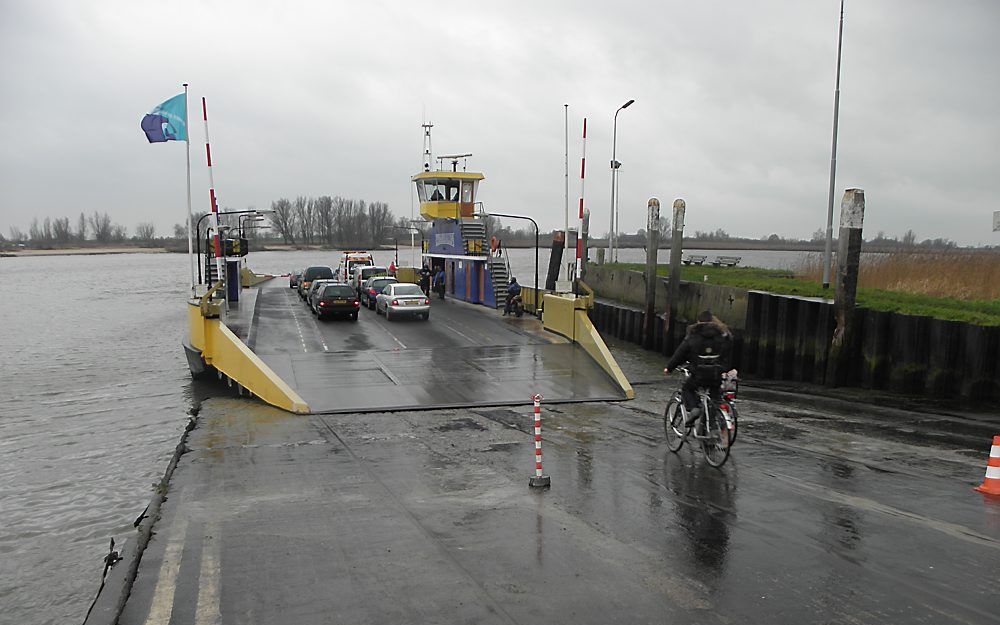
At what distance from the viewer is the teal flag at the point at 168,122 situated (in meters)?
19.5

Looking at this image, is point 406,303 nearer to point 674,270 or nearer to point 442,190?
point 674,270

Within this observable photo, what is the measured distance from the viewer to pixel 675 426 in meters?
9.93

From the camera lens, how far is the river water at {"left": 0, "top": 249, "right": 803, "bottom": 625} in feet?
26.1

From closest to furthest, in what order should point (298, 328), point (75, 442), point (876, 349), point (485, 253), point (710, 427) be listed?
point (710, 427)
point (75, 442)
point (876, 349)
point (298, 328)
point (485, 253)

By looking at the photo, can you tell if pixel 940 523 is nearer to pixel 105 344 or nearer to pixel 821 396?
pixel 821 396

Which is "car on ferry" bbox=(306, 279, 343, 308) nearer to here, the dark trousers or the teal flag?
the teal flag

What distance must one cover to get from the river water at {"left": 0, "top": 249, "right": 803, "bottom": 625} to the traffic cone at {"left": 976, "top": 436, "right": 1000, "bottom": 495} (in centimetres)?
911

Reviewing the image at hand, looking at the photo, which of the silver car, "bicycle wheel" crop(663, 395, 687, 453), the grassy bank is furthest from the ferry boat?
"bicycle wheel" crop(663, 395, 687, 453)

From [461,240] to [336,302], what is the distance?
9.42 meters

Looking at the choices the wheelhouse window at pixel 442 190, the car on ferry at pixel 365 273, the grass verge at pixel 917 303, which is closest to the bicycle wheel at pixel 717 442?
the grass verge at pixel 917 303

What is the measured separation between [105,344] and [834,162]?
3042cm

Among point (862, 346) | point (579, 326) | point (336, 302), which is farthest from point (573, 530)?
point (336, 302)

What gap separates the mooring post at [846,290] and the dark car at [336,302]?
1509 centimetres

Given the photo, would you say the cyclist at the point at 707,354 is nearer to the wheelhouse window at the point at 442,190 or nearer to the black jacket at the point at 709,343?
the black jacket at the point at 709,343
